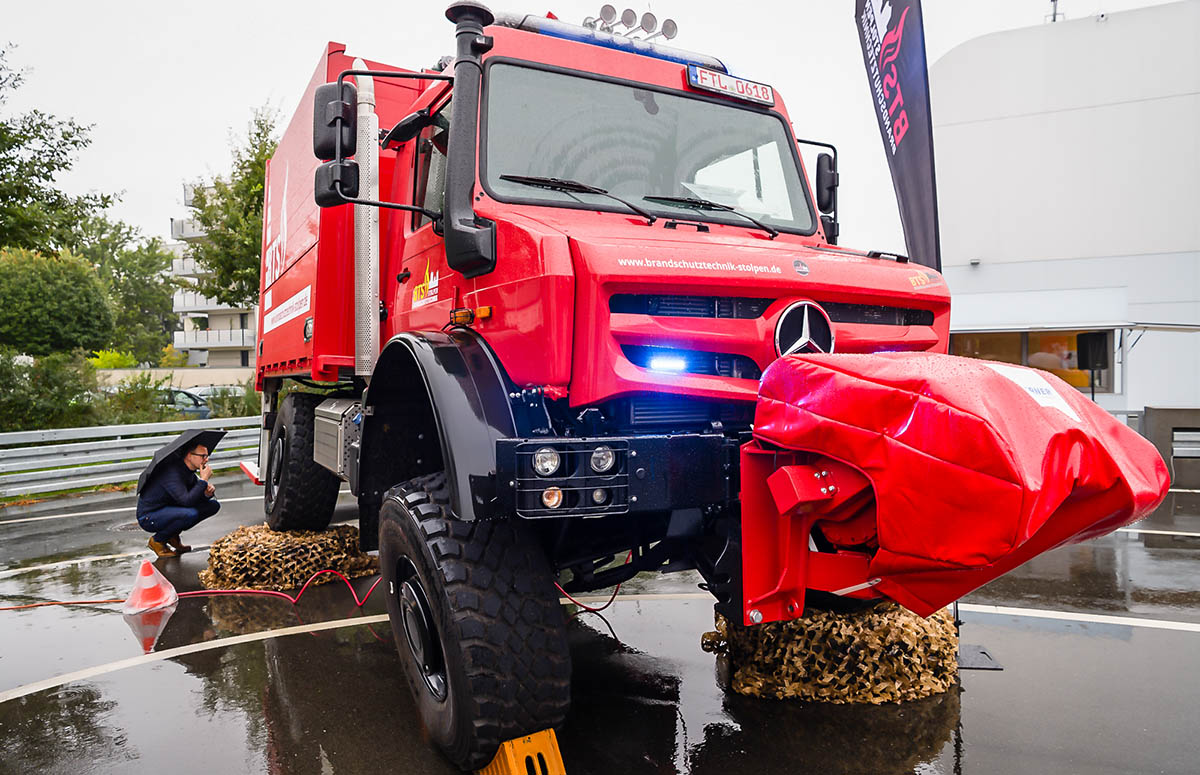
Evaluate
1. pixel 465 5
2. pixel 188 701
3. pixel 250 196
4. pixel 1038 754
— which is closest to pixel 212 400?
pixel 250 196

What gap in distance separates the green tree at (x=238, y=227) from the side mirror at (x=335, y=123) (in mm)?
13625

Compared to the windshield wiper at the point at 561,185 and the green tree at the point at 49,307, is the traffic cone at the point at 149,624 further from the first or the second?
the green tree at the point at 49,307

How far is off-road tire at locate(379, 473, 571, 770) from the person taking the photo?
2805 millimetres

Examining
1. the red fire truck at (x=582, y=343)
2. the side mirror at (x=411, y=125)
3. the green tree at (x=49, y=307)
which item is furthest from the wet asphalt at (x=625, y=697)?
the green tree at (x=49, y=307)

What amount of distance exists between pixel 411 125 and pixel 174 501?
473 centimetres

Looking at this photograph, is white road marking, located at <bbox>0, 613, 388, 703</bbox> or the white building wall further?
the white building wall

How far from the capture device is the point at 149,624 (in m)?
5.31

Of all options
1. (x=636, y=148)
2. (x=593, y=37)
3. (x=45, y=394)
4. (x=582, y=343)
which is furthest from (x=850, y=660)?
(x=45, y=394)

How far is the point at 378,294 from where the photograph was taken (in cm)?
497

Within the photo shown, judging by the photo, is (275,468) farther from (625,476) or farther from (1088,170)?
(1088,170)

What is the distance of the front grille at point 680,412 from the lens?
2957mm

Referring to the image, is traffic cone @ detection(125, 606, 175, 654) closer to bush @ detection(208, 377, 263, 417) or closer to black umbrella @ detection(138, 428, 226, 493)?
black umbrella @ detection(138, 428, 226, 493)

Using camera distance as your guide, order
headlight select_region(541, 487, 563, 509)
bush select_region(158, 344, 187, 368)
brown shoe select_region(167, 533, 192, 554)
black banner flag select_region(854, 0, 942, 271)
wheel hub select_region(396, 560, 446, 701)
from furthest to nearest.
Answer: bush select_region(158, 344, 187, 368) → brown shoe select_region(167, 533, 192, 554) → black banner flag select_region(854, 0, 942, 271) → wheel hub select_region(396, 560, 446, 701) → headlight select_region(541, 487, 563, 509)

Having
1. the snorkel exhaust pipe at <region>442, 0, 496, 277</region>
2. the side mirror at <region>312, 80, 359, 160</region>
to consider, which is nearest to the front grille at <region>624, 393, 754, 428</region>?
the snorkel exhaust pipe at <region>442, 0, 496, 277</region>
